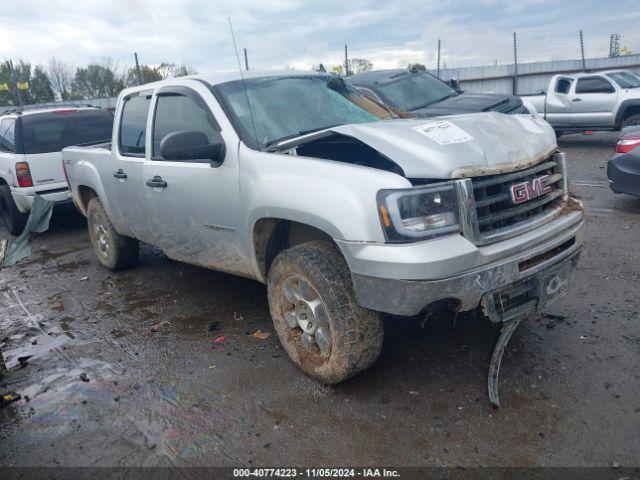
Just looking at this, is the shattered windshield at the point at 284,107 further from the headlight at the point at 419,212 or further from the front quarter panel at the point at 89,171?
the front quarter panel at the point at 89,171

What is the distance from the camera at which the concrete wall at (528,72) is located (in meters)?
24.5

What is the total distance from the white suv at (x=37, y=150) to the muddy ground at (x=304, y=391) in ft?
10.6

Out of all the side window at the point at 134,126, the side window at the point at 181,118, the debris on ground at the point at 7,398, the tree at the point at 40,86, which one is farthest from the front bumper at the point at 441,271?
the tree at the point at 40,86

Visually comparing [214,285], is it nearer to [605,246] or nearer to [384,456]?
[384,456]

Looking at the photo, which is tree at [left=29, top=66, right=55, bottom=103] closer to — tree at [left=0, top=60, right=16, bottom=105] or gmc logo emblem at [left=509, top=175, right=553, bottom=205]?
tree at [left=0, top=60, right=16, bottom=105]

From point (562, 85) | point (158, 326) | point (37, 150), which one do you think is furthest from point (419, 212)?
point (562, 85)

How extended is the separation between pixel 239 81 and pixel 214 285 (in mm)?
2122

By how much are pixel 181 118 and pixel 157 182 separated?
55cm

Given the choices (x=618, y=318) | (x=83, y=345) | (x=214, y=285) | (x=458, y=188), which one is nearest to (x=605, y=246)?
(x=618, y=318)

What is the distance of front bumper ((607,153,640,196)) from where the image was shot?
649cm

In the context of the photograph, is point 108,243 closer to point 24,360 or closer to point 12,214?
point 24,360

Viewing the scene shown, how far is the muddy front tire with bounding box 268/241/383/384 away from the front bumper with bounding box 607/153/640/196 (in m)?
4.97

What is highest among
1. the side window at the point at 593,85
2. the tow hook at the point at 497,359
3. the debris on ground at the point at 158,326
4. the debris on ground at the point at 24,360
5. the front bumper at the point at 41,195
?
the side window at the point at 593,85

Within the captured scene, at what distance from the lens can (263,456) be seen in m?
2.74
